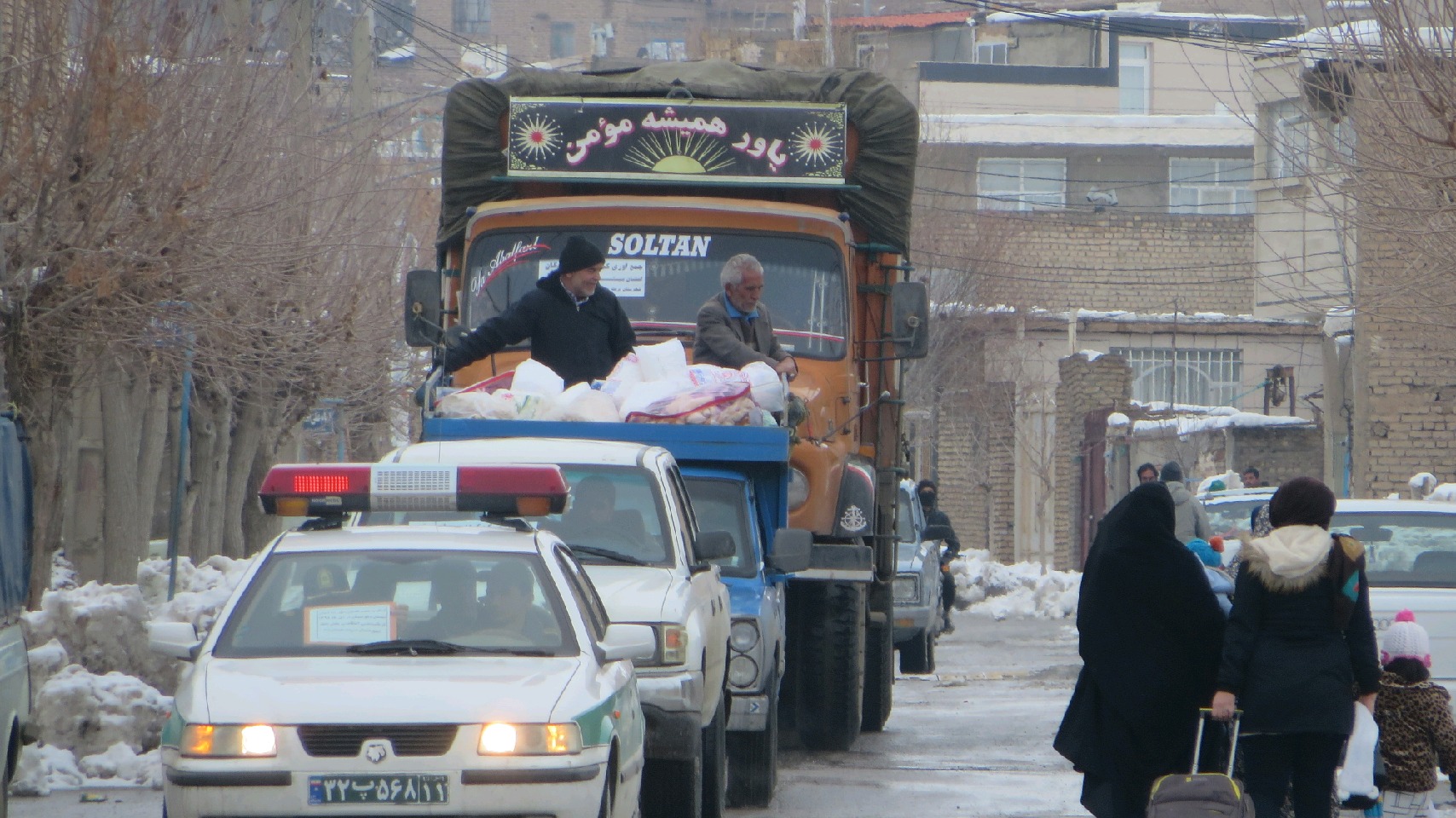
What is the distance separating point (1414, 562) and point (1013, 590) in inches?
838

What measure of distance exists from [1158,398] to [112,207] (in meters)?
32.9

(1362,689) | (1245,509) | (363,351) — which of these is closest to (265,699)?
(1362,689)

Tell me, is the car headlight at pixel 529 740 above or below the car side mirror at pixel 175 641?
below

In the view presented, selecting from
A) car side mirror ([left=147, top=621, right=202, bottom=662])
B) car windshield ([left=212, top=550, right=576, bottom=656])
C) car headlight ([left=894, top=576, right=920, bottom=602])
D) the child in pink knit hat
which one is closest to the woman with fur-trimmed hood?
the child in pink knit hat

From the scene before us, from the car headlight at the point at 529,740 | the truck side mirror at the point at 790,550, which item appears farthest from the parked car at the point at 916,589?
the car headlight at the point at 529,740

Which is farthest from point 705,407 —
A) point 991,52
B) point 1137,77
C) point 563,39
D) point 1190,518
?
point 563,39

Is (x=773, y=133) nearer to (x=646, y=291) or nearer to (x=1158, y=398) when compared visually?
(x=646, y=291)

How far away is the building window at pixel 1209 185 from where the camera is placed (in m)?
58.9

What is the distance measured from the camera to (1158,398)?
42.9m

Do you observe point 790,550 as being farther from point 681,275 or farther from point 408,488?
point 681,275

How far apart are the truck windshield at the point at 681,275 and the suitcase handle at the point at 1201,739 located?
4.73 meters

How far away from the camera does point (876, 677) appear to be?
45.5ft

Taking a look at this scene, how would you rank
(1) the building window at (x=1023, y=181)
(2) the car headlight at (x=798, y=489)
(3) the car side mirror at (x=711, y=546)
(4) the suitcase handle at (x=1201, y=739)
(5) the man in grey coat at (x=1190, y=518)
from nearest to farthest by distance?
1. (4) the suitcase handle at (x=1201, y=739)
2. (3) the car side mirror at (x=711, y=546)
3. (2) the car headlight at (x=798, y=489)
4. (5) the man in grey coat at (x=1190, y=518)
5. (1) the building window at (x=1023, y=181)

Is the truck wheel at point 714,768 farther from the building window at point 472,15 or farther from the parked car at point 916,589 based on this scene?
the building window at point 472,15
